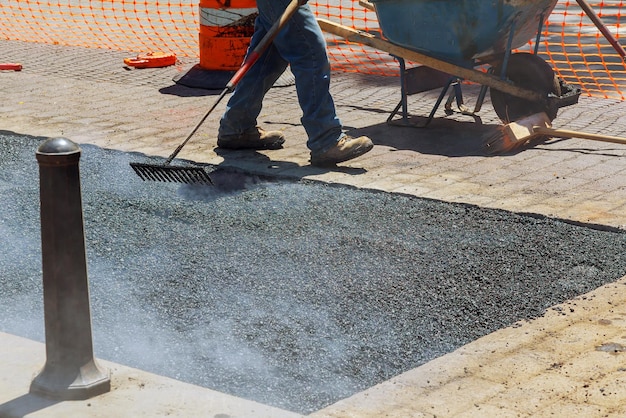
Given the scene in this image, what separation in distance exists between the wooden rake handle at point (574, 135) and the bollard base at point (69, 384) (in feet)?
14.1

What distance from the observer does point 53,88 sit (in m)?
9.37

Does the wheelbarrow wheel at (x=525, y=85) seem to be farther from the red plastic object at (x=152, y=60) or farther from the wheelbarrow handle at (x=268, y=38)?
the red plastic object at (x=152, y=60)

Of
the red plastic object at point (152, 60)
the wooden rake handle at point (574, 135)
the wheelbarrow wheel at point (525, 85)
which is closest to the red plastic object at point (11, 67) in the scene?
the red plastic object at point (152, 60)

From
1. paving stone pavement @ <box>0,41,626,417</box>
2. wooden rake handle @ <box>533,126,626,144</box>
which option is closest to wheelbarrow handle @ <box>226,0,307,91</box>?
paving stone pavement @ <box>0,41,626,417</box>

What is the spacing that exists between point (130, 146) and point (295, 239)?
2270mm

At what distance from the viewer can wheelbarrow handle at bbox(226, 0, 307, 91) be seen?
21.7 ft

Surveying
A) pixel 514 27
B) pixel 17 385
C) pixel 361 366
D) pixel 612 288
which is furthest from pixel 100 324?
pixel 514 27

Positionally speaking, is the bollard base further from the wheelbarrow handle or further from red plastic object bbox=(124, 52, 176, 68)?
red plastic object bbox=(124, 52, 176, 68)

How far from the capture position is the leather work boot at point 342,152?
679 cm

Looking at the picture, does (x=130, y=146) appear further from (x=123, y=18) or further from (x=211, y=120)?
(x=123, y=18)

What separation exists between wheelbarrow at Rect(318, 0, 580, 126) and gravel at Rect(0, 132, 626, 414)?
1.85 meters

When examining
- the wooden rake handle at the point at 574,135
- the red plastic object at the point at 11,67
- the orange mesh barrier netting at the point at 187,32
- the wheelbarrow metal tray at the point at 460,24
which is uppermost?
the wheelbarrow metal tray at the point at 460,24

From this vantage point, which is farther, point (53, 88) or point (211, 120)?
point (53, 88)

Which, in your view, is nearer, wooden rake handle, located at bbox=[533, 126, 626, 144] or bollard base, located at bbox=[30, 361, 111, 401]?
bollard base, located at bbox=[30, 361, 111, 401]
